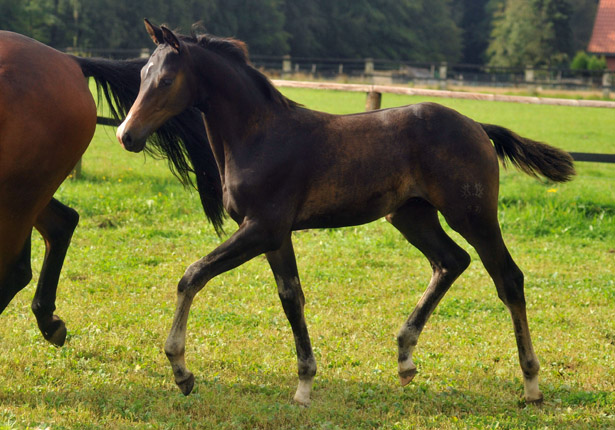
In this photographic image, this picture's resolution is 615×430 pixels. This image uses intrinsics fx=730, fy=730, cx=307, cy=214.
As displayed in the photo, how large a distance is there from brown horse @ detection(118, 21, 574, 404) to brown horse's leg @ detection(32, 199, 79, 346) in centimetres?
134

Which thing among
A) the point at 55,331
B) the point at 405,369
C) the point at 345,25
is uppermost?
the point at 405,369

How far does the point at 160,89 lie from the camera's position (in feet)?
11.3

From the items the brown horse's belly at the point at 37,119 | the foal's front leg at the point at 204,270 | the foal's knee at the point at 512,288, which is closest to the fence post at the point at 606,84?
the foal's knee at the point at 512,288

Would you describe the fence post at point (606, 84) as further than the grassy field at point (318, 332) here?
Yes

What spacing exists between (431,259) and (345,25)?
56424 millimetres

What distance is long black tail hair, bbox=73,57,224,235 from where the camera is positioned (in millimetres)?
4426

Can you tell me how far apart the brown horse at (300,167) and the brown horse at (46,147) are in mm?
731

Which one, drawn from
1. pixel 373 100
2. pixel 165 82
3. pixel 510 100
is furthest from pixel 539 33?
pixel 165 82

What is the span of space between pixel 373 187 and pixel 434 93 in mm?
6034

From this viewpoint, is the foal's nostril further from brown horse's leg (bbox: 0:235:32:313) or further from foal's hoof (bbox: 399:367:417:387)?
foal's hoof (bbox: 399:367:417:387)

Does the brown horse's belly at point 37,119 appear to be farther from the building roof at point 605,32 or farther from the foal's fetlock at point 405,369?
the building roof at point 605,32

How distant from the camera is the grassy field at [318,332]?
3.82 m

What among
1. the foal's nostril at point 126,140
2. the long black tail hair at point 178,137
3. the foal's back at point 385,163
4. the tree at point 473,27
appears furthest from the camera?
the tree at point 473,27

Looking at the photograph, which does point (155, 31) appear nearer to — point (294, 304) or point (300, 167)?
point (300, 167)
